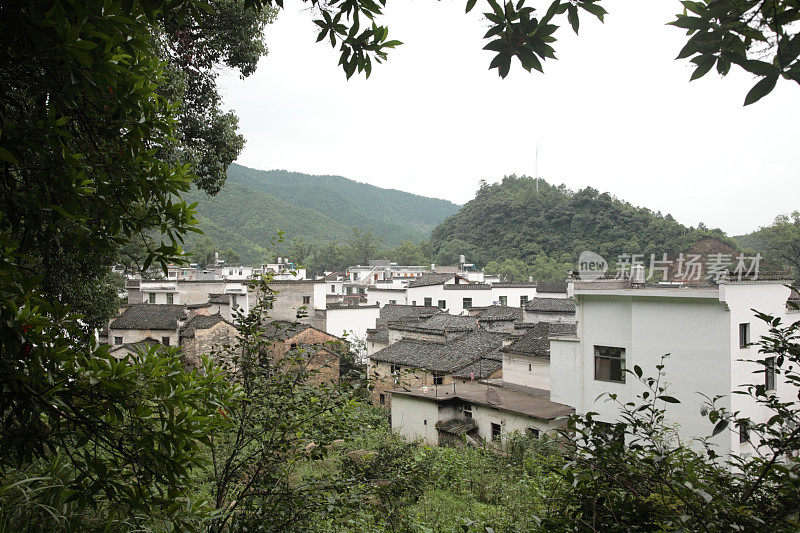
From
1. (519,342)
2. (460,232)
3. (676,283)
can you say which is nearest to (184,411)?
(676,283)

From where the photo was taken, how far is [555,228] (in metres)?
62.5

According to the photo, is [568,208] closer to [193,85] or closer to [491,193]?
[491,193]

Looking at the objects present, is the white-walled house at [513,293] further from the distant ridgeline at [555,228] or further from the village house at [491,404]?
the village house at [491,404]

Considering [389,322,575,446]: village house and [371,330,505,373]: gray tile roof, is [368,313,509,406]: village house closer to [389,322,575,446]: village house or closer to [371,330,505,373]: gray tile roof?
[371,330,505,373]: gray tile roof

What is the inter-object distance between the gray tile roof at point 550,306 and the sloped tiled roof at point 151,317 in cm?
1891

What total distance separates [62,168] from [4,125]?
0.22 metres

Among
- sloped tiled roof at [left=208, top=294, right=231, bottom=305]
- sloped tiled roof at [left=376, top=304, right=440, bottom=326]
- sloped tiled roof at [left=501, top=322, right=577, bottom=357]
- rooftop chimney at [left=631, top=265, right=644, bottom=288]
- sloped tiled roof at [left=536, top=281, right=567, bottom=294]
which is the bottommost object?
sloped tiled roof at [left=376, top=304, right=440, bottom=326]

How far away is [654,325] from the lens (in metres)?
10.7

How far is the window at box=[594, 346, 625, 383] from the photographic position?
11258 mm

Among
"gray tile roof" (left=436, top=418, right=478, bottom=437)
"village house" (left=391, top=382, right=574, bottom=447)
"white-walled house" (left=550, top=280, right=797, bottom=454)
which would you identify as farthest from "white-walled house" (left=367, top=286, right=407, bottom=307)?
"white-walled house" (left=550, top=280, right=797, bottom=454)

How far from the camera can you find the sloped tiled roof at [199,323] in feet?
69.6

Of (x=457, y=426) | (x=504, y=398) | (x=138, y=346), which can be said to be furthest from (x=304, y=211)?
(x=138, y=346)

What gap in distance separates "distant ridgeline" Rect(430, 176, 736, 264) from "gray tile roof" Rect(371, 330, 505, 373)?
3347 cm

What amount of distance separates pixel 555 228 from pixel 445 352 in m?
47.7
